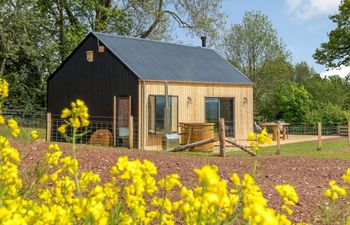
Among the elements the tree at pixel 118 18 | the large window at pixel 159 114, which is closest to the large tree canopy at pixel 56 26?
the tree at pixel 118 18

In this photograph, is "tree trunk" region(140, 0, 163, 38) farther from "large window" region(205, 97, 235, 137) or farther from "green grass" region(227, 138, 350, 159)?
"green grass" region(227, 138, 350, 159)

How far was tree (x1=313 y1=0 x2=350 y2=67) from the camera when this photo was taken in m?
37.5

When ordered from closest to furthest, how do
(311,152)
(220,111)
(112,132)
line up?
(311,152), (112,132), (220,111)

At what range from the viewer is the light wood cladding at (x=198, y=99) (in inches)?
722

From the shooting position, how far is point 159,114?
61.0 feet

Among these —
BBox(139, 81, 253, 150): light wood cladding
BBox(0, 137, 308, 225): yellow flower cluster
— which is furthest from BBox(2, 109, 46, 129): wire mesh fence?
BBox(0, 137, 308, 225): yellow flower cluster

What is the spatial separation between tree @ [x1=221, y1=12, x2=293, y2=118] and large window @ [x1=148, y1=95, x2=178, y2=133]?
22241mm

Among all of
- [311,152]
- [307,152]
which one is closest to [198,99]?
[307,152]

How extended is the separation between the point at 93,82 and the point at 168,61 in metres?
3.41

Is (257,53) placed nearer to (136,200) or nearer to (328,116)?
(328,116)

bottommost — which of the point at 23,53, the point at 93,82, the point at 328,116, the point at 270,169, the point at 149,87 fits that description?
the point at 270,169

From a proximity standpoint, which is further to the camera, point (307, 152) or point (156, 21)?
point (156, 21)

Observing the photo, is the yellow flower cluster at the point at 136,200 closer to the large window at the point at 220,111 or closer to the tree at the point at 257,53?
the large window at the point at 220,111

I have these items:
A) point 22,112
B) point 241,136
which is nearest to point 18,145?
point 241,136
